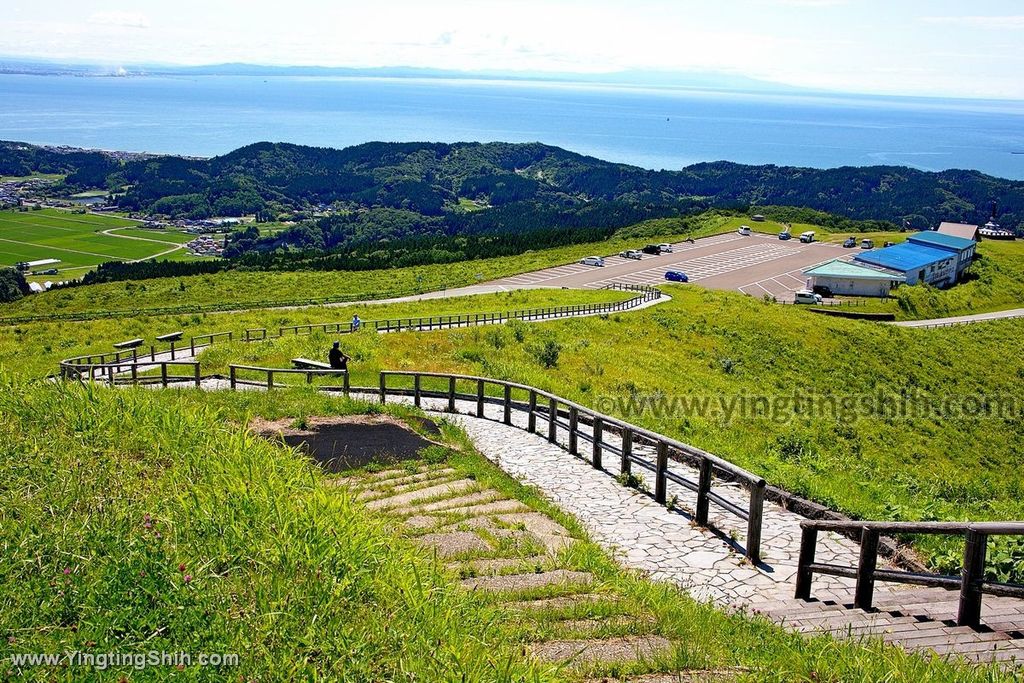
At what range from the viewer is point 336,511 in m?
6.12

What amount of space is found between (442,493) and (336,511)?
4633mm

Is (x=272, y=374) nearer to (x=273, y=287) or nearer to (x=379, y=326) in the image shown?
(x=379, y=326)

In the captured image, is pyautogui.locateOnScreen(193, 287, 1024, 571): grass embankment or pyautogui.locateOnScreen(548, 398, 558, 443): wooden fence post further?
pyautogui.locateOnScreen(548, 398, 558, 443): wooden fence post

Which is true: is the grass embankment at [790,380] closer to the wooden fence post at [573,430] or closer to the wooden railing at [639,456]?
the wooden railing at [639,456]

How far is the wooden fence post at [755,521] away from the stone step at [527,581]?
223 centimetres

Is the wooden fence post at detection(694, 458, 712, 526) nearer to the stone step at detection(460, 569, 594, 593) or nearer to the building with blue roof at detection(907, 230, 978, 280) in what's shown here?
the stone step at detection(460, 569, 594, 593)

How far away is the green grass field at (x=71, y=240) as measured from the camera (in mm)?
117875

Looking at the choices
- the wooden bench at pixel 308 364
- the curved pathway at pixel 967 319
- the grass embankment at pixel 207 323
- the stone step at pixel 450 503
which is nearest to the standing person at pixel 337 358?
the wooden bench at pixel 308 364

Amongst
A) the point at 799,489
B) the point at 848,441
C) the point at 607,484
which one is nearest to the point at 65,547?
the point at 607,484

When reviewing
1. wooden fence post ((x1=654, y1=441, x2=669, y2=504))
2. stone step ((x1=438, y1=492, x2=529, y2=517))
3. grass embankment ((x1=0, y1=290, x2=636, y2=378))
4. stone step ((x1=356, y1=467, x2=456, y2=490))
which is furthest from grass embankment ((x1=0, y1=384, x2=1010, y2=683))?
grass embankment ((x1=0, y1=290, x2=636, y2=378))

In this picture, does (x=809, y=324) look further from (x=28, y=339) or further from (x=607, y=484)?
(x=28, y=339)

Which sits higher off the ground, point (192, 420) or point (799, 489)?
point (192, 420)

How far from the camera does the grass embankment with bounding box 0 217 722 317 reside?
2005 inches

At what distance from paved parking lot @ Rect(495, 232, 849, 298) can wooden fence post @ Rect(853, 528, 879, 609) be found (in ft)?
161
